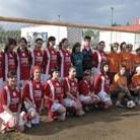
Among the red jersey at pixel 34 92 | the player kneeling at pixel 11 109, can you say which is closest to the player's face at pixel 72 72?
the red jersey at pixel 34 92

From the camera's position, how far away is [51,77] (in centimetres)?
1029

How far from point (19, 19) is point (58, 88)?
2.18 meters

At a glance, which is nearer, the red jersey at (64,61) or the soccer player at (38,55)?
the soccer player at (38,55)

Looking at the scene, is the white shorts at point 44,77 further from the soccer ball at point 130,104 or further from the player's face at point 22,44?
the soccer ball at point 130,104

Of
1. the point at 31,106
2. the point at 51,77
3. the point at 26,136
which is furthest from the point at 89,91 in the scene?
the point at 26,136

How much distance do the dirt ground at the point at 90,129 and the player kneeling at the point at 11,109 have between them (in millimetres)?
182

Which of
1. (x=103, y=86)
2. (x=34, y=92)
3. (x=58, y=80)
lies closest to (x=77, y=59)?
(x=103, y=86)

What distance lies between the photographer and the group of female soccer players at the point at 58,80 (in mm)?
9031

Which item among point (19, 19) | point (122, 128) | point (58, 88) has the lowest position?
point (122, 128)

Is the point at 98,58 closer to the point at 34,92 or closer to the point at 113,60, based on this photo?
the point at 113,60

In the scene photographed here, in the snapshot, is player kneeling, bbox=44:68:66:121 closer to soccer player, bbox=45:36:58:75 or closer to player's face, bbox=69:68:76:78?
player's face, bbox=69:68:76:78

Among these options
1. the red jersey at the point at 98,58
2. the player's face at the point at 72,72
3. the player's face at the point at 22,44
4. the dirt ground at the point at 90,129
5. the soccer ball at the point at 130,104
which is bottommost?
the dirt ground at the point at 90,129

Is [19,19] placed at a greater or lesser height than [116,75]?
greater

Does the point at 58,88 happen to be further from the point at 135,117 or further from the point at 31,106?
the point at 135,117
